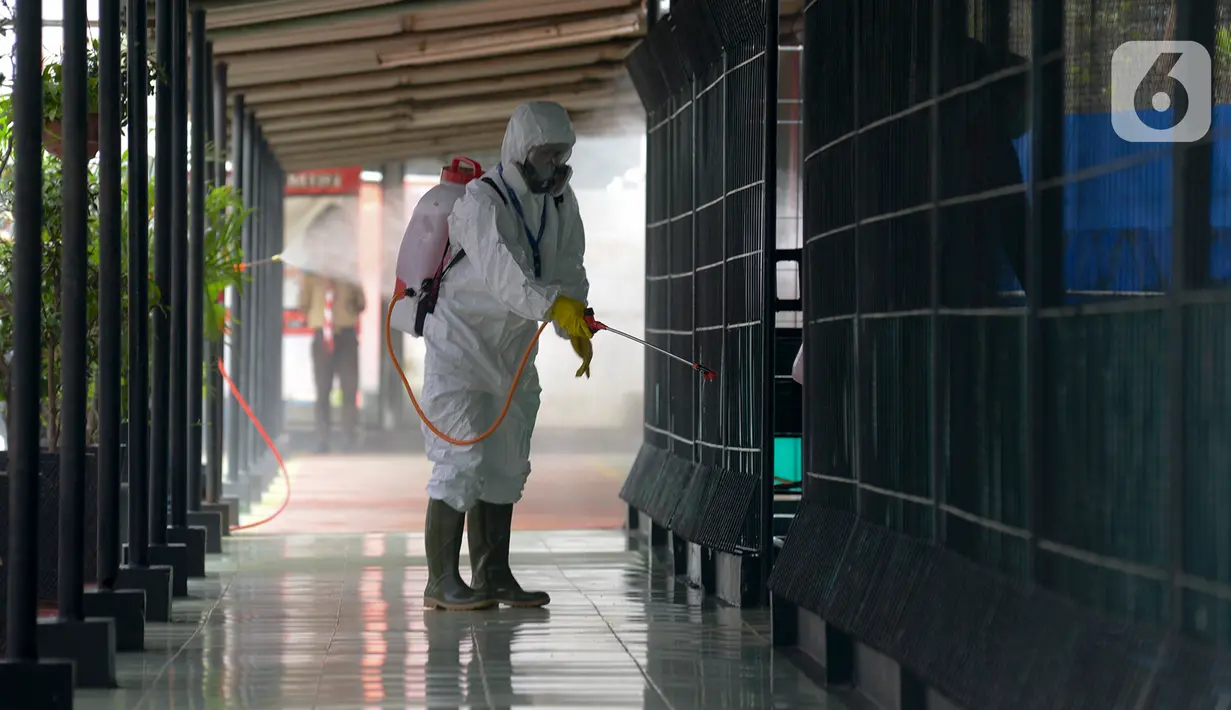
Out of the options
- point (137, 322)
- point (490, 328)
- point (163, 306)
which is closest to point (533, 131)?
point (490, 328)

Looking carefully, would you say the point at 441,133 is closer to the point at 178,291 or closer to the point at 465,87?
the point at 465,87

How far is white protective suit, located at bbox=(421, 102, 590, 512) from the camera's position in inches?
237

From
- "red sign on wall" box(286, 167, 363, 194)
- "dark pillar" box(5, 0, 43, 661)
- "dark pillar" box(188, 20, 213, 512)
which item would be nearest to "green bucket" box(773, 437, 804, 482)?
"dark pillar" box(188, 20, 213, 512)

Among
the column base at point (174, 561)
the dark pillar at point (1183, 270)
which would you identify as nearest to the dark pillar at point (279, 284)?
the column base at point (174, 561)

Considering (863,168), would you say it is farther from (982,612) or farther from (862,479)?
(982,612)

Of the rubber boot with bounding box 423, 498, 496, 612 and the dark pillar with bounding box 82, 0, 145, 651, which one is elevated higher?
the dark pillar with bounding box 82, 0, 145, 651

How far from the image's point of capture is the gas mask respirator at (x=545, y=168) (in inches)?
241

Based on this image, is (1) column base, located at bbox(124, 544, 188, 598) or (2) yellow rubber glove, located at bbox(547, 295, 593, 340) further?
(1) column base, located at bbox(124, 544, 188, 598)

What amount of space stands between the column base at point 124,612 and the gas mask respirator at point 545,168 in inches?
72.4

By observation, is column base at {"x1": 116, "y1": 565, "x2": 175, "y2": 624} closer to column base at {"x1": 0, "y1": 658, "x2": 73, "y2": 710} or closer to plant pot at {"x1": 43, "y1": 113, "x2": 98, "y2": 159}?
plant pot at {"x1": 43, "y1": 113, "x2": 98, "y2": 159}

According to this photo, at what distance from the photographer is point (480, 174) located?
21.1 ft

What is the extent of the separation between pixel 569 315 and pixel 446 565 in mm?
995

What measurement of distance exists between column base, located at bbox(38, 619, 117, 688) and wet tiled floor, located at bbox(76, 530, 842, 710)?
0.28 ft

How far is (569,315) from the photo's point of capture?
5746 mm
